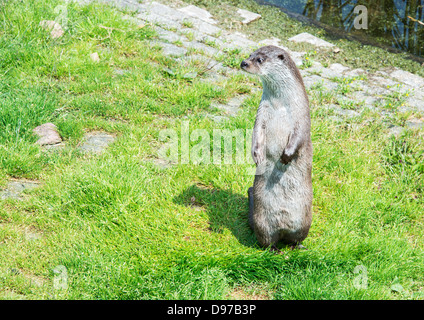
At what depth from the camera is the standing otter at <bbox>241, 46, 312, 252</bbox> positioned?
287 cm

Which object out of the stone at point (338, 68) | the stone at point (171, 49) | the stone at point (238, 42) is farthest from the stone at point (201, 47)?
the stone at point (338, 68)

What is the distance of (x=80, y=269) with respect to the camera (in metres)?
2.89

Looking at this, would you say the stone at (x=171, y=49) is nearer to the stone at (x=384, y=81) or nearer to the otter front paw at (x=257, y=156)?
the stone at (x=384, y=81)

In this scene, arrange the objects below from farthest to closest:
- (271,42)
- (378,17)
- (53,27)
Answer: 1. (378,17)
2. (271,42)
3. (53,27)

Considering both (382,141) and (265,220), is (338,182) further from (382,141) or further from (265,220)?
(265,220)

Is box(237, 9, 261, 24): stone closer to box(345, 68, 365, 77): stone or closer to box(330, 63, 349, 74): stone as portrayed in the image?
box(330, 63, 349, 74): stone

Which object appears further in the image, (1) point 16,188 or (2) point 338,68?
(2) point 338,68

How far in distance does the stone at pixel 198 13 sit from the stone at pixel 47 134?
3.40 metres

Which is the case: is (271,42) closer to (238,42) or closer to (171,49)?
(238,42)

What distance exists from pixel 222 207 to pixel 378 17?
18.1 feet

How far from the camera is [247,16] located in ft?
23.1

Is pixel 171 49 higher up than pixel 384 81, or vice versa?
pixel 171 49

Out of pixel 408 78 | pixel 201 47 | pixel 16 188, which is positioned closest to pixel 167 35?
pixel 201 47

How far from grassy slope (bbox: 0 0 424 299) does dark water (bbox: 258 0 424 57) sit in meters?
2.90
